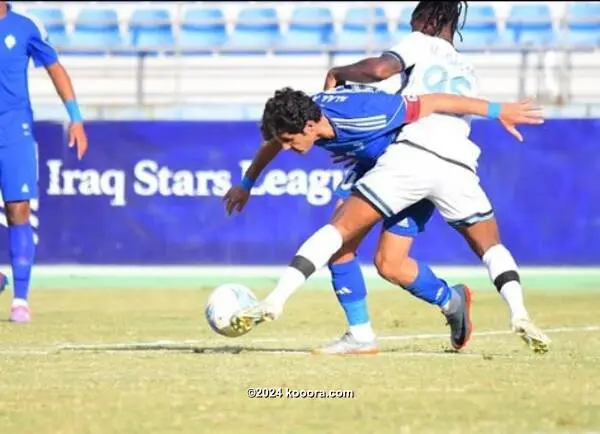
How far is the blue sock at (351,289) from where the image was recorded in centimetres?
973

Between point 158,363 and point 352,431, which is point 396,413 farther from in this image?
point 158,363

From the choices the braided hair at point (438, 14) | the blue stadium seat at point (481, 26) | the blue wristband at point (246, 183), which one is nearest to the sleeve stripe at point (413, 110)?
the braided hair at point (438, 14)

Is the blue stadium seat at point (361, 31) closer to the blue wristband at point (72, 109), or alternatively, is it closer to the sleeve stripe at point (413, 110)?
the blue wristband at point (72, 109)

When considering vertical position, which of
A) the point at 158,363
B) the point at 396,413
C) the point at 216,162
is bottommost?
the point at 216,162

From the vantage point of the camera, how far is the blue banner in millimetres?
18203

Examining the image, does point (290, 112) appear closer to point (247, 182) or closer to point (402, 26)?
point (247, 182)

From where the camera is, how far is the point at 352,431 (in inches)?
259

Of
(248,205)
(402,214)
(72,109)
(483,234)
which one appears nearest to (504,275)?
(483,234)

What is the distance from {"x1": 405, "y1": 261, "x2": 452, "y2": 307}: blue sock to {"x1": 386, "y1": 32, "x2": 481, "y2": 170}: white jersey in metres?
0.77

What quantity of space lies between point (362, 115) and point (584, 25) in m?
14.0

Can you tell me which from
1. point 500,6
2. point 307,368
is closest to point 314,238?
point 307,368

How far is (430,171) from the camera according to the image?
9.16 metres

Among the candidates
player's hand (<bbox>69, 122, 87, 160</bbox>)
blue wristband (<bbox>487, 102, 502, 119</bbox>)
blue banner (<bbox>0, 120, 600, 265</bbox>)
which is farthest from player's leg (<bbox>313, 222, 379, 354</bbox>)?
blue banner (<bbox>0, 120, 600, 265</bbox>)

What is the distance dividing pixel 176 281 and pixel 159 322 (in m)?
5.03
